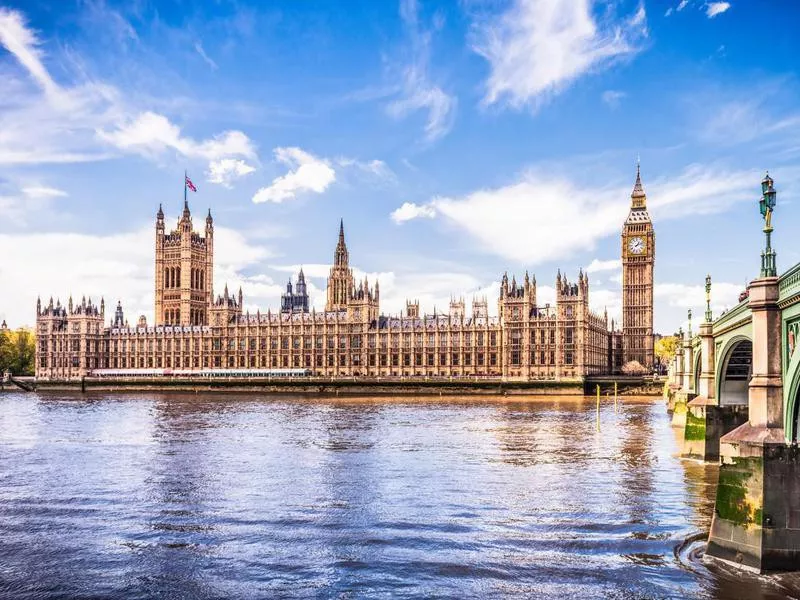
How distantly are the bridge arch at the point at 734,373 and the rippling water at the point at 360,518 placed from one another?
4172 millimetres

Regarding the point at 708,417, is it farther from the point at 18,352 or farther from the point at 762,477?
the point at 18,352

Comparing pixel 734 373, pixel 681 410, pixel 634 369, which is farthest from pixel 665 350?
pixel 734 373

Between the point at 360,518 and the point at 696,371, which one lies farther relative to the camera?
the point at 696,371

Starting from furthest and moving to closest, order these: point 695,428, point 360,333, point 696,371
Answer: point 360,333
point 696,371
point 695,428

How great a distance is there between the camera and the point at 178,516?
29500mm

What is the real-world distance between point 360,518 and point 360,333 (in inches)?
4773

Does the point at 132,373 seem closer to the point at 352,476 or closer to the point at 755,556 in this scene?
the point at 352,476

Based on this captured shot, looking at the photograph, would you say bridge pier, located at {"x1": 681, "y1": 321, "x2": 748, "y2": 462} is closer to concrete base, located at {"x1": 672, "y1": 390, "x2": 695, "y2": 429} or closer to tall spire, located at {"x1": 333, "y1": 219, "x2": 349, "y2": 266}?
concrete base, located at {"x1": 672, "y1": 390, "x2": 695, "y2": 429}

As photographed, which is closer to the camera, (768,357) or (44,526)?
(768,357)

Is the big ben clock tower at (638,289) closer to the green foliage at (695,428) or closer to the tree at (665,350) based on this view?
the tree at (665,350)

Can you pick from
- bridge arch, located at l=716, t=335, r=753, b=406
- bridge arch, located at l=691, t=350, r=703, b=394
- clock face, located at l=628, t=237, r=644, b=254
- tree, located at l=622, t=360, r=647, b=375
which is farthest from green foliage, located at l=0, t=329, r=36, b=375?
bridge arch, located at l=716, t=335, r=753, b=406

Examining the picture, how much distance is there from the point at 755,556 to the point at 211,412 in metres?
70.6

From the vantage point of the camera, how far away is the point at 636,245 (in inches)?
6043

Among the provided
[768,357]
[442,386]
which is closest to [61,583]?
[768,357]
